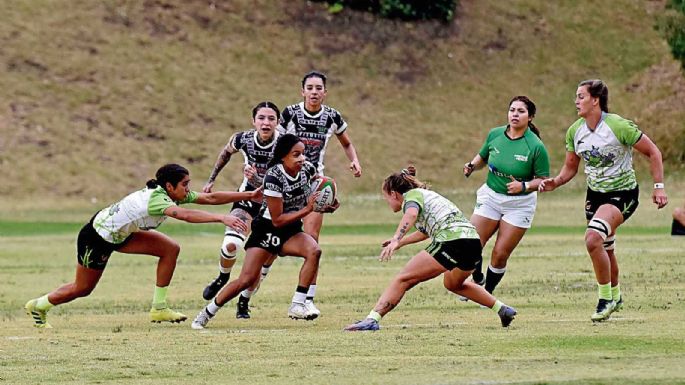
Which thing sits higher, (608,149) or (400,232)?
(608,149)

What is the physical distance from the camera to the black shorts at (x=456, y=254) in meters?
13.2

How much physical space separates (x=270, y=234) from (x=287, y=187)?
486 millimetres

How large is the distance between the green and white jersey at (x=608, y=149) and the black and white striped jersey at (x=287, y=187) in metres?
2.65

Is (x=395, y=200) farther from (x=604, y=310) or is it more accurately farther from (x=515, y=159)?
(x=515, y=159)

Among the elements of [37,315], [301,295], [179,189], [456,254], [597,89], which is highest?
[597,89]

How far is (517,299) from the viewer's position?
1681cm

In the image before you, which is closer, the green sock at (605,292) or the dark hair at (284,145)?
the green sock at (605,292)

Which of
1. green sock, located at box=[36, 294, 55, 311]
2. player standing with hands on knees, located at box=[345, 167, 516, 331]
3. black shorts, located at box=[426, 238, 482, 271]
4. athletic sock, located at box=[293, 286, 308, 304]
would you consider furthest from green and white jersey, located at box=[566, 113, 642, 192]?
green sock, located at box=[36, 294, 55, 311]

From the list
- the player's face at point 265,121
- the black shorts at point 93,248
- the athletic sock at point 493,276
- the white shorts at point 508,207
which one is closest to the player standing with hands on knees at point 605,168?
the white shorts at point 508,207

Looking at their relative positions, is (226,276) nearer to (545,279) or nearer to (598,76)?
(545,279)

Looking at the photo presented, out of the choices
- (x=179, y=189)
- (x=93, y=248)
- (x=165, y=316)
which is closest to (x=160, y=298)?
(x=165, y=316)

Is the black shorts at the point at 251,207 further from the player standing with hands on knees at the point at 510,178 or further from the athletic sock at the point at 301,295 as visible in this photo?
the player standing with hands on knees at the point at 510,178

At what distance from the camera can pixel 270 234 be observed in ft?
47.4

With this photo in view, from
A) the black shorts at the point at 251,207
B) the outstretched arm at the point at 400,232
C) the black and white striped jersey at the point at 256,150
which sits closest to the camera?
the outstretched arm at the point at 400,232
